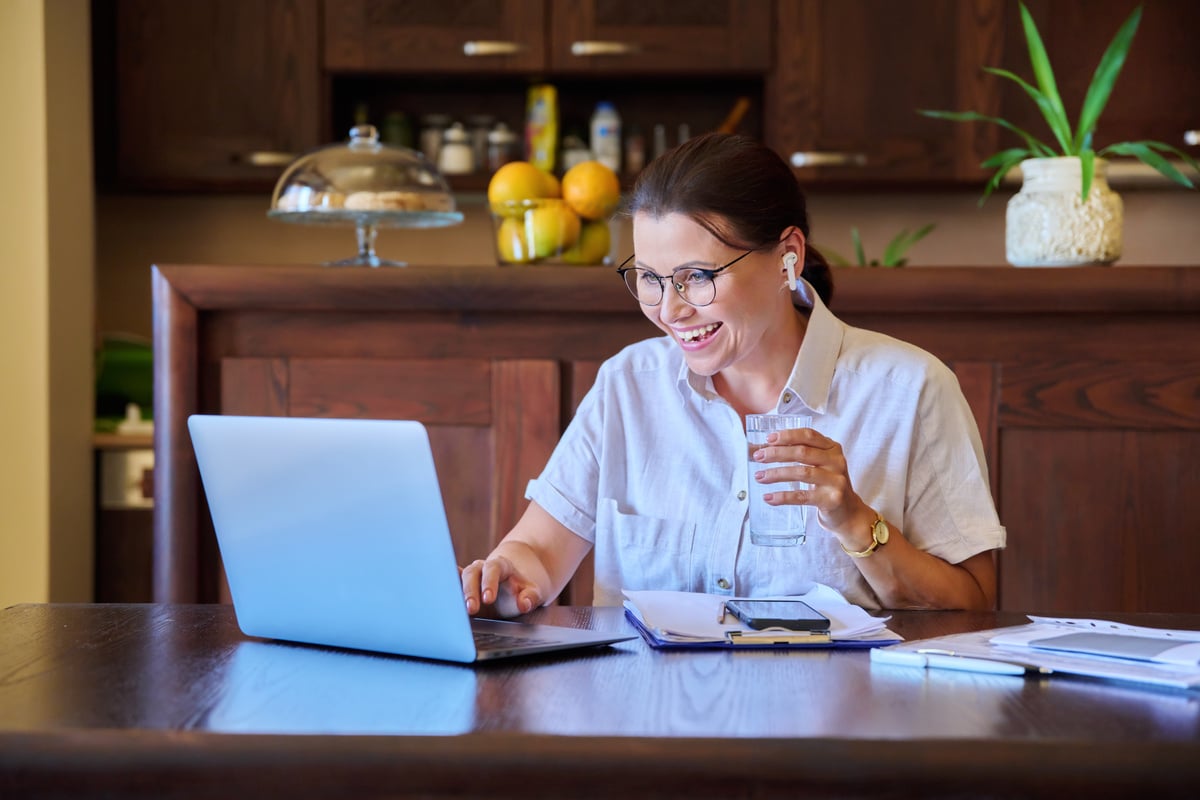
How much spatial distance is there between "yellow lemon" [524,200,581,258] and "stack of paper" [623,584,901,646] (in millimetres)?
940

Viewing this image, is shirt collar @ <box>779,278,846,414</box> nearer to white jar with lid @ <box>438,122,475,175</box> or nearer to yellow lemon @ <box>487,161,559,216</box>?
yellow lemon @ <box>487,161,559,216</box>

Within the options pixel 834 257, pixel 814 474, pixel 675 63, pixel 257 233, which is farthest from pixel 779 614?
pixel 257 233

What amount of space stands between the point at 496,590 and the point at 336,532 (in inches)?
11.6

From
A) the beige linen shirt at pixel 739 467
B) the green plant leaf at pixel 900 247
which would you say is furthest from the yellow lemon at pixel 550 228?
the green plant leaf at pixel 900 247

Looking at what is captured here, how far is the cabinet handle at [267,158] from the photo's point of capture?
318 cm

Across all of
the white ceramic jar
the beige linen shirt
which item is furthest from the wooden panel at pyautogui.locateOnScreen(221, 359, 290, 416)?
the white ceramic jar

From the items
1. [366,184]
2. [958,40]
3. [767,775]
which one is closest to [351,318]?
[366,184]

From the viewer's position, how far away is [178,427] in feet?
7.14

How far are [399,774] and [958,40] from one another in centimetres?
272

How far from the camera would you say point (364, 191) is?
227 centimetres

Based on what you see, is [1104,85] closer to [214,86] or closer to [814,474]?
[814,474]

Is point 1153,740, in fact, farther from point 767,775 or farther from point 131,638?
point 131,638

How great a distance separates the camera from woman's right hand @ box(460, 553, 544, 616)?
133cm

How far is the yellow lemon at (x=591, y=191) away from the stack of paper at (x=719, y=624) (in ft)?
3.16
